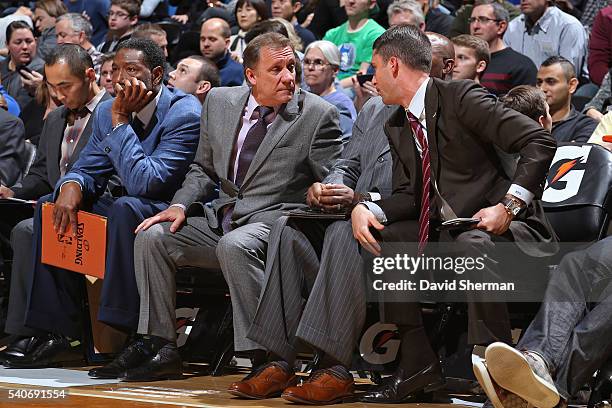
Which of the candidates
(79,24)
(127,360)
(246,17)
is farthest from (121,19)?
(127,360)

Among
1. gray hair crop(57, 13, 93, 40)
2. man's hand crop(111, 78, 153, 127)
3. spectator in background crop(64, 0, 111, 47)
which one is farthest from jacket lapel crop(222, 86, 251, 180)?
spectator in background crop(64, 0, 111, 47)

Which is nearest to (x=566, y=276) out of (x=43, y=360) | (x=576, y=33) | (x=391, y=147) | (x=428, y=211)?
(x=428, y=211)

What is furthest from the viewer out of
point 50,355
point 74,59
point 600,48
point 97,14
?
point 97,14

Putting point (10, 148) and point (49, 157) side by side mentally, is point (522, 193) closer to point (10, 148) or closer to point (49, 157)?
point (49, 157)

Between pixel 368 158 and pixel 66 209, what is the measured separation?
1493mm

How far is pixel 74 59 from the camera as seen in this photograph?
586cm

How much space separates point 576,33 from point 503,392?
4.82 meters

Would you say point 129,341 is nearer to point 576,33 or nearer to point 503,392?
point 503,392

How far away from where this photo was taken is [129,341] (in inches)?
214

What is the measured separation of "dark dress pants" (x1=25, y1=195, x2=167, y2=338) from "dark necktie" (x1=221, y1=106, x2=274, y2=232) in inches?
17.1

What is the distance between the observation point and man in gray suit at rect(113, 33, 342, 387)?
502 cm

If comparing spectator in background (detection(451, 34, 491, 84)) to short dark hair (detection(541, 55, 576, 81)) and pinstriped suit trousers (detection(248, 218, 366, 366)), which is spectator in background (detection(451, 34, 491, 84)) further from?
pinstriped suit trousers (detection(248, 218, 366, 366))

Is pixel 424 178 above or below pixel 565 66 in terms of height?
above

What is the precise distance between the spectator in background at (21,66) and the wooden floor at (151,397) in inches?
177
